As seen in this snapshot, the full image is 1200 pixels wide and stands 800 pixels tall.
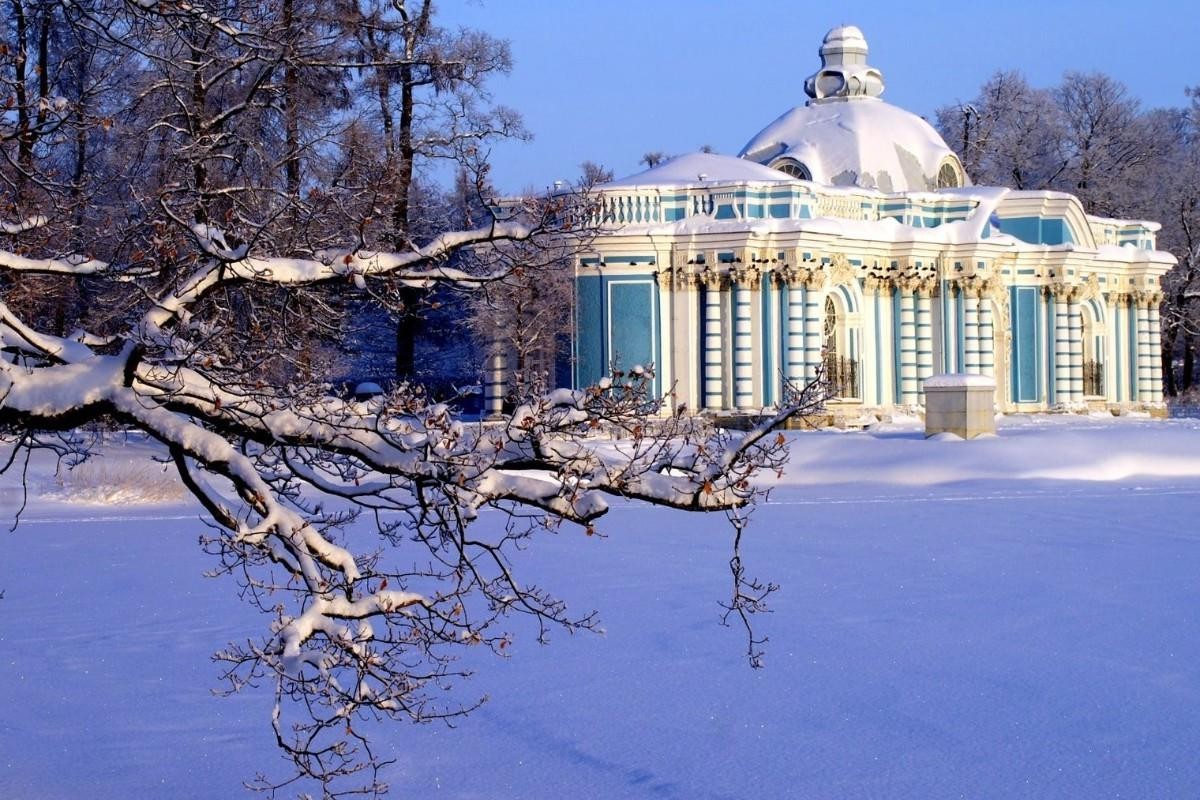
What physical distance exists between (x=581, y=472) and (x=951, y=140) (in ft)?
156

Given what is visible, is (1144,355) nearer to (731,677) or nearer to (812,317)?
(812,317)

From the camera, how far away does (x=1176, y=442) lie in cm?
2331

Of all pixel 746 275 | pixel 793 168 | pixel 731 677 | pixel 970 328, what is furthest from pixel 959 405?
pixel 731 677

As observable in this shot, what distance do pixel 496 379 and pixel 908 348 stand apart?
7.96 metres

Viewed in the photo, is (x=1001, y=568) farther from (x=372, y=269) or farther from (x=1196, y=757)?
(x=372, y=269)

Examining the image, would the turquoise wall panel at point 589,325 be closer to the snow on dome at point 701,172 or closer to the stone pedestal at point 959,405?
the snow on dome at point 701,172

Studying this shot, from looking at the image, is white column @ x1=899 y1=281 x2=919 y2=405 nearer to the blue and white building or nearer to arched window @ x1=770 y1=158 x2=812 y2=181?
the blue and white building

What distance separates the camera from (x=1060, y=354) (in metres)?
34.7

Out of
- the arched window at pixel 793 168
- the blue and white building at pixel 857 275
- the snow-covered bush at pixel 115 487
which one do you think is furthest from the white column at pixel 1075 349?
the snow-covered bush at pixel 115 487

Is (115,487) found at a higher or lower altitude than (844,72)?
lower

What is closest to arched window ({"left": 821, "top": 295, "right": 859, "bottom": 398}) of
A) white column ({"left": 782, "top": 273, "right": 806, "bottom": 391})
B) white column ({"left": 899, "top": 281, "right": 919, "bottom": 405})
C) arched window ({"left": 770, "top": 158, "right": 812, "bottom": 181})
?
white column ({"left": 899, "top": 281, "right": 919, "bottom": 405})

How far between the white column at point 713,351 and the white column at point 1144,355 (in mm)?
12945

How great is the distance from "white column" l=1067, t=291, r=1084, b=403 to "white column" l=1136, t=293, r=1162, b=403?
262cm

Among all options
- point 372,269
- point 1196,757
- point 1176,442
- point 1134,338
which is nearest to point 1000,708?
point 1196,757
